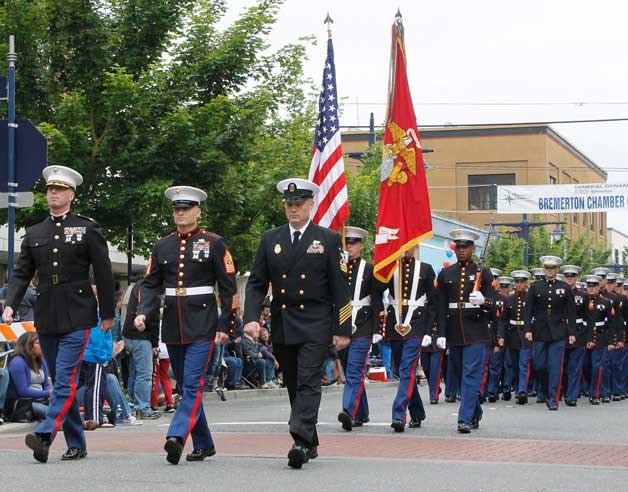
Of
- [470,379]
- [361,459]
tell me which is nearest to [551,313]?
[470,379]

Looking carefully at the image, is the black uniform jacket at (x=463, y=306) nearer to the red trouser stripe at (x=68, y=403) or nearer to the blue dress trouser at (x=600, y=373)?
the red trouser stripe at (x=68, y=403)

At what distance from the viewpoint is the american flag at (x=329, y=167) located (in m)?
17.2

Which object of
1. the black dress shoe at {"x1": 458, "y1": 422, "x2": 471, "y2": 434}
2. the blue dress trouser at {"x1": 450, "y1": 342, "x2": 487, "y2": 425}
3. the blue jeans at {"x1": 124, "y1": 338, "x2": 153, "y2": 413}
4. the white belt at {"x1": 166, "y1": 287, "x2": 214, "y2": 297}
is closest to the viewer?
the white belt at {"x1": 166, "y1": 287, "x2": 214, "y2": 297}

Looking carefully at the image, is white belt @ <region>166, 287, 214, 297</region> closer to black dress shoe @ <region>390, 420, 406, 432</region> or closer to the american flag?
black dress shoe @ <region>390, 420, 406, 432</region>

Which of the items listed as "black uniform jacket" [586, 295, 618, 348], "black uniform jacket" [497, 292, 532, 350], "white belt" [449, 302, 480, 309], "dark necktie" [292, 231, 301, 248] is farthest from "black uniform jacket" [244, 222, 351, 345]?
"black uniform jacket" [586, 295, 618, 348]

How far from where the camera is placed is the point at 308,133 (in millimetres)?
30797

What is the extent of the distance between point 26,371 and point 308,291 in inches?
217

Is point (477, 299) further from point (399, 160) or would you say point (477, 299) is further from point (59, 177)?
point (59, 177)

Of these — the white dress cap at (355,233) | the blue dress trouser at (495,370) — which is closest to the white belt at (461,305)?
the white dress cap at (355,233)

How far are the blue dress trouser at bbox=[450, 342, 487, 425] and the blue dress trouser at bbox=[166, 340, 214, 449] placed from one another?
3.90 m

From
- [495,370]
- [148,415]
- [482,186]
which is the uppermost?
[482,186]

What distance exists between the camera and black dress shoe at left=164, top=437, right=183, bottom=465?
9.33 meters

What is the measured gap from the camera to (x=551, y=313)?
18641 mm

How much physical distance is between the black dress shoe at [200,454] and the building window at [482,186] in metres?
60.1
